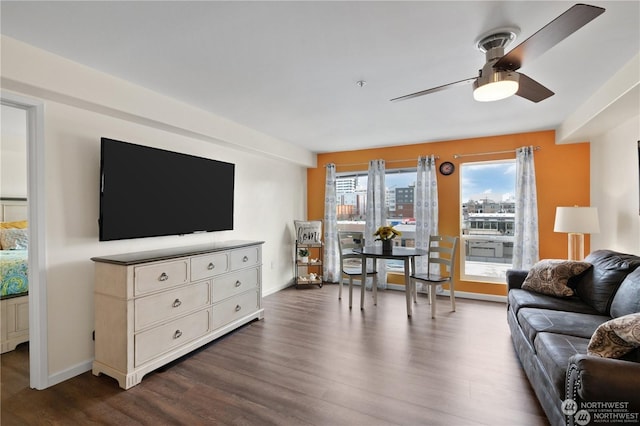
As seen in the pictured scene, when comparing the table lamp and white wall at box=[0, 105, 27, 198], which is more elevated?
white wall at box=[0, 105, 27, 198]

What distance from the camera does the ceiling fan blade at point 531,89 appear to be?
1953 millimetres

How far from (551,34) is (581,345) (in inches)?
70.2

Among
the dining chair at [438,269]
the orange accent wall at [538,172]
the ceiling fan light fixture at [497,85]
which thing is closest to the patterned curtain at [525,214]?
the orange accent wall at [538,172]

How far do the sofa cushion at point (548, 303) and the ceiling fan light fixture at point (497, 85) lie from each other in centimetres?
183

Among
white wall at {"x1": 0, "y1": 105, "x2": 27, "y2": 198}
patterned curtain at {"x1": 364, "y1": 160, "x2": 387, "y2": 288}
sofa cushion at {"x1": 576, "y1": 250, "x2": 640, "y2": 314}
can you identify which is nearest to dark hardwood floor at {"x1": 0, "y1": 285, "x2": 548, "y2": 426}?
sofa cushion at {"x1": 576, "y1": 250, "x2": 640, "y2": 314}

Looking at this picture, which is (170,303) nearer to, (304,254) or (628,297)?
(304,254)

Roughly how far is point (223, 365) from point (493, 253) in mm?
4085

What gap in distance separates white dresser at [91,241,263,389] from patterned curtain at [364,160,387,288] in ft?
8.82

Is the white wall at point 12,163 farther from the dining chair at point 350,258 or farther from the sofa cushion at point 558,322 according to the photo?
the sofa cushion at point 558,322

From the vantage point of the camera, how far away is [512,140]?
14.2 ft

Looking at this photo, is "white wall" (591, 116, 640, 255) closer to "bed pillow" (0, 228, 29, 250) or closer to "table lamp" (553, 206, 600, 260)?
"table lamp" (553, 206, 600, 260)

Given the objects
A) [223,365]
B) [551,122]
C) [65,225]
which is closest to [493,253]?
[551,122]

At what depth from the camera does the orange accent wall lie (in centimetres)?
400

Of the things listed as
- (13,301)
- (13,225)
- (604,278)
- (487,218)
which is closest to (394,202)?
(487,218)
